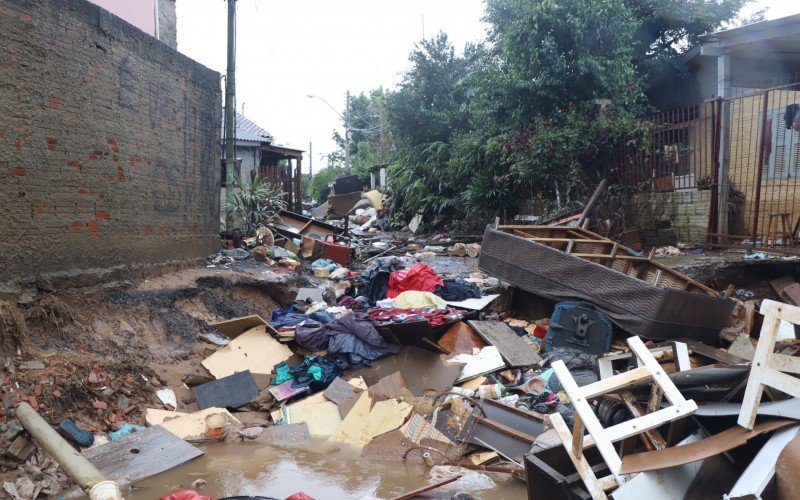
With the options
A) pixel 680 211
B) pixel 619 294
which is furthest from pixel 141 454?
pixel 680 211

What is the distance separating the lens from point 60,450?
3.69 metres

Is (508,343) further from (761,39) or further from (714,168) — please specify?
(761,39)

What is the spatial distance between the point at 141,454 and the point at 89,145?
3073 mm

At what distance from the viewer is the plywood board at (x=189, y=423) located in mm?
4754

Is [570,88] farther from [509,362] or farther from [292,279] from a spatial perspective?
[509,362]

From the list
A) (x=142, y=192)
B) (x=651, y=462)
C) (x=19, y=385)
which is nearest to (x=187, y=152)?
(x=142, y=192)

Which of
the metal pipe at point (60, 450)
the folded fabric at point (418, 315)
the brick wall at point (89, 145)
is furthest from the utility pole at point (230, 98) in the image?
the metal pipe at point (60, 450)

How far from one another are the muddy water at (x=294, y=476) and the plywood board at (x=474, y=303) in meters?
2.84

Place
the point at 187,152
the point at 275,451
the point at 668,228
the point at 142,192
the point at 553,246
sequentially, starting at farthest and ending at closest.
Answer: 1. the point at 668,228
2. the point at 187,152
3. the point at 553,246
4. the point at 142,192
5. the point at 275,451

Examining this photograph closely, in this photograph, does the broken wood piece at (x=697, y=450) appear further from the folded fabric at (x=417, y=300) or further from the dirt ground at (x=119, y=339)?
the folded fabric at (x=417, y=300)

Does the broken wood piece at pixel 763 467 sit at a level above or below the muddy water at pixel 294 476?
above

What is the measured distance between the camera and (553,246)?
716cm

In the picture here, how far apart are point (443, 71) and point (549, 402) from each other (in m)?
14.2

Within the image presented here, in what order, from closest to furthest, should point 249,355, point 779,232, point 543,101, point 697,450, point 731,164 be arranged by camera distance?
1. point 697,450
2. point 249,355
3. point 779,232
4. point 731,164
5. point 543,101
